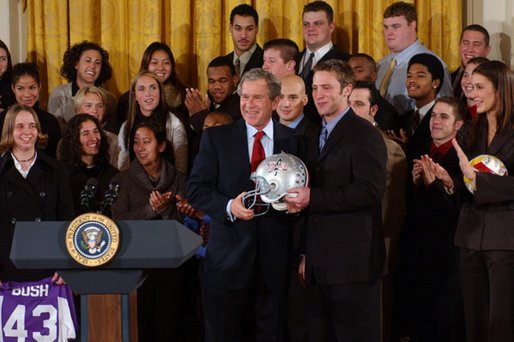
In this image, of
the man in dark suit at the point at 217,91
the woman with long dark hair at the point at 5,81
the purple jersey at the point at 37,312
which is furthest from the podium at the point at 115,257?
the woman with long dark hair at the point at 5,81

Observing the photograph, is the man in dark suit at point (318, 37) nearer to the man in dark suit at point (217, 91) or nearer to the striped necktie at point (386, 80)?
the striped necktie at point (386, 80)

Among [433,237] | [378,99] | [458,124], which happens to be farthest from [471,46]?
[433,237]

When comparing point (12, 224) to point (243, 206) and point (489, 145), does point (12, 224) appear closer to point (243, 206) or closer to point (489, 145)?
point (243, 206)

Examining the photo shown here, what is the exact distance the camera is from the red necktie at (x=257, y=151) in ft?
16.5

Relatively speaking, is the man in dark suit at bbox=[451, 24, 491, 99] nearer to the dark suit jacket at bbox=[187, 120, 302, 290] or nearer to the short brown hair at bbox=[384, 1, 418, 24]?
the short brown hair at bbox=[384, 1, 418, 24]

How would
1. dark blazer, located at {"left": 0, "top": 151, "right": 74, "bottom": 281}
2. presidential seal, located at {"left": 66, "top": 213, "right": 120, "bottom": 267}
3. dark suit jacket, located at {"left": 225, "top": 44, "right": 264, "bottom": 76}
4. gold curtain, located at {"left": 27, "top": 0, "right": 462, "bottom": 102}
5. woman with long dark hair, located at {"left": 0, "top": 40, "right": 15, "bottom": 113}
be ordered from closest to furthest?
presidential seal, located at {"left": 66, "top": 213, "right": 120, "bottom": 267} → dark blazer, located at {"left": 0, "top": 151, "right": 74, "bottom": 281} → woman with long dark hair, located at {"left": 0, "top": 40, "right": 15, "bottom": 113} → dark suit jacket, located at {"left": 225, "top": 44, "right": 264, "bottom": 76} → gold curtain, located at {"left": 27, "top": 0, "right": 462, "bottom": 102}

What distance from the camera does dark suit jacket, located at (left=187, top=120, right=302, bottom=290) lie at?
495cm

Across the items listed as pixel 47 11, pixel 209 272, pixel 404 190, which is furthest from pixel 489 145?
pixel 47 11

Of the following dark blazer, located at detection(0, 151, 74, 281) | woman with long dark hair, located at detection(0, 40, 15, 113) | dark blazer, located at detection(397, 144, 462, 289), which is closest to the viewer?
dark blazer, located at detection(0, 151, 74, 281)

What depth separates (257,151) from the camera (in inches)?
199

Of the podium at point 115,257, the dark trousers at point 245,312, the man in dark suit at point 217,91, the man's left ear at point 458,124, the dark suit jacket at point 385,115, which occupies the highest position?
the man in dark suit at point 217,91

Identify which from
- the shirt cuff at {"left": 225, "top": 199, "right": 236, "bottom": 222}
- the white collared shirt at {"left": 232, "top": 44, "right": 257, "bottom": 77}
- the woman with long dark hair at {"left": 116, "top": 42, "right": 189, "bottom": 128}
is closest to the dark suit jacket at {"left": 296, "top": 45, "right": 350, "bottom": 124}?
the white collared shirt at {"left": 232, "top": 44, "right": 257, "bottom": 77}

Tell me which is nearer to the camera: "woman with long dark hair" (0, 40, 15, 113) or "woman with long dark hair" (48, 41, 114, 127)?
"woman with long dark hair" (0, 40, 15, 113)

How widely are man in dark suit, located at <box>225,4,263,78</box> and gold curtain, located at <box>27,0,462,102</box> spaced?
0.52m
